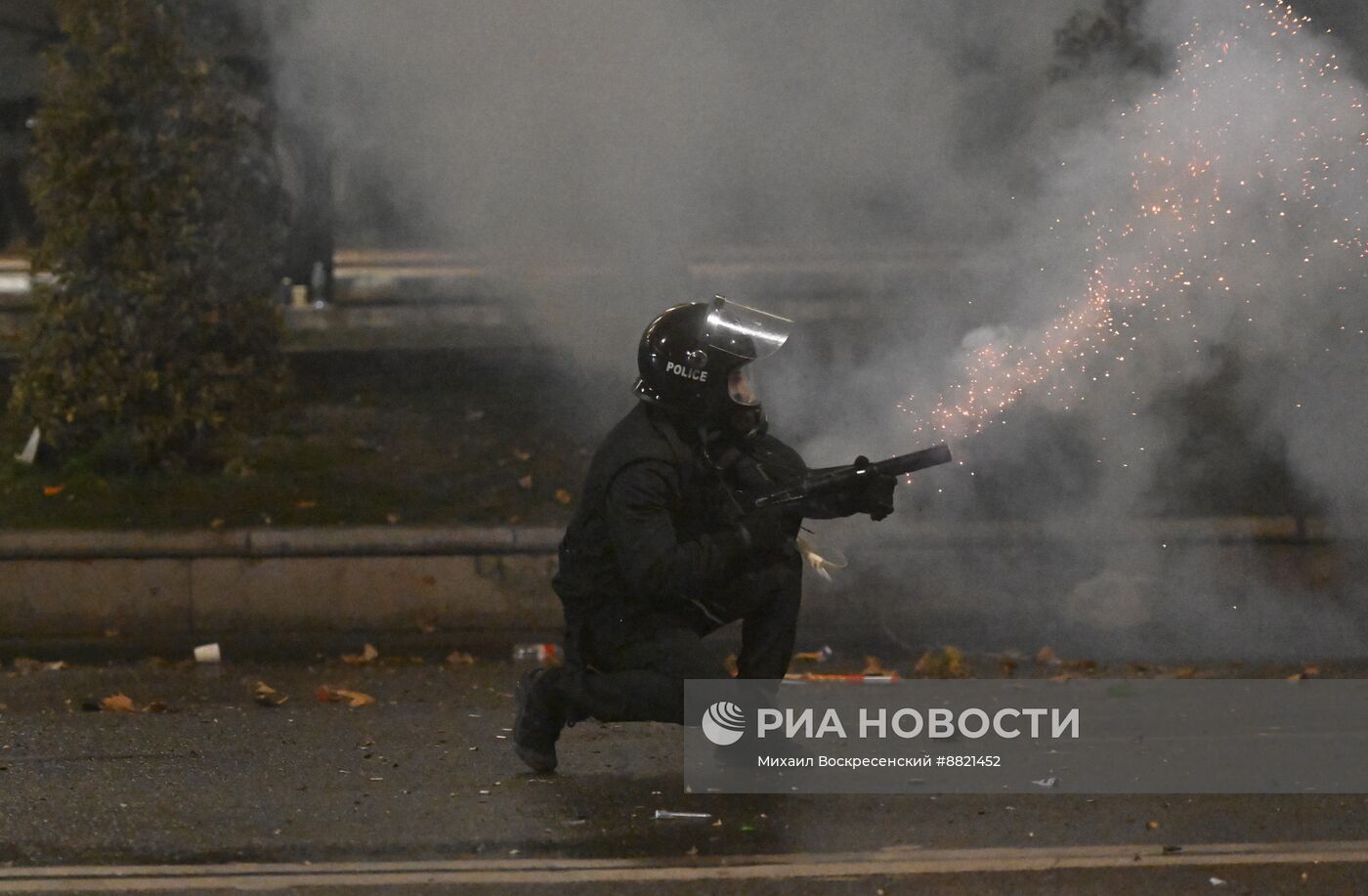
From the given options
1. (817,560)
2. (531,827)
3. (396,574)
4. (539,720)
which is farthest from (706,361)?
(396,574)

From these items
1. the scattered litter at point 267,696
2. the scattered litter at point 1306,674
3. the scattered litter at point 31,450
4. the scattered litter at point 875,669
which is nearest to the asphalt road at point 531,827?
the scattered litter at point 267,696

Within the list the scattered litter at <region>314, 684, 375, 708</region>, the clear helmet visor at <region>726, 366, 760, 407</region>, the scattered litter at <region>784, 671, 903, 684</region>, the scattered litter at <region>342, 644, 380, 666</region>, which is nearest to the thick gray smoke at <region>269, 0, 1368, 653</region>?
the scattered litter at <region>784, 671, 903, 684</region>

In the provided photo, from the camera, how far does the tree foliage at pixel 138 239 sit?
860cm

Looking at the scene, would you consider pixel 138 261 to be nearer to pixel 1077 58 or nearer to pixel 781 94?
pixel 781 94

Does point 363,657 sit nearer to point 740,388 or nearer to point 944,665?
point 944,665

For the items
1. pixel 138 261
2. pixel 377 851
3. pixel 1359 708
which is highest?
pixel 138 261

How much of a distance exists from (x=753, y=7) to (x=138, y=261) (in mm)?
3328

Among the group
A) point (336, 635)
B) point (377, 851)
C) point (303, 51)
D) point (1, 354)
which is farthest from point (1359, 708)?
point (1, 354)

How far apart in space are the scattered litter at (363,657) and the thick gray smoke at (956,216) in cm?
205

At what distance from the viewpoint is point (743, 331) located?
4.93m

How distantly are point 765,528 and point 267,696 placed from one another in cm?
246

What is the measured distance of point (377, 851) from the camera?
438cm

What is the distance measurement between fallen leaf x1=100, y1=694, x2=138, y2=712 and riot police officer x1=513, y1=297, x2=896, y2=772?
1.81 m

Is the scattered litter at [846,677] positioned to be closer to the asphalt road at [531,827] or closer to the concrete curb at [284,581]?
the asphalt road at [531,827]
